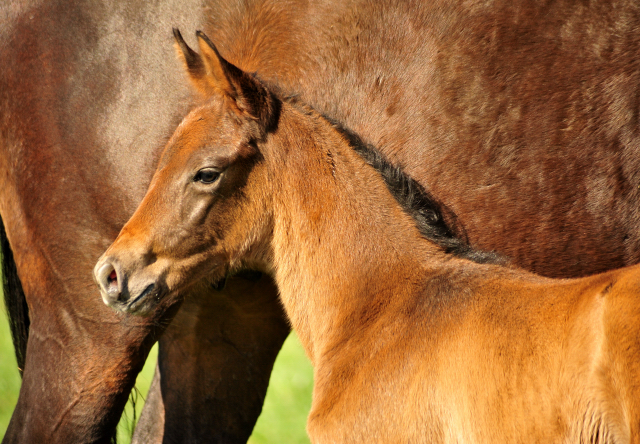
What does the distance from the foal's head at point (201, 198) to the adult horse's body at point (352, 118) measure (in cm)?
35

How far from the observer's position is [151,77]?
330 centimetres

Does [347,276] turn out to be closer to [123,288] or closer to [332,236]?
[332,236]

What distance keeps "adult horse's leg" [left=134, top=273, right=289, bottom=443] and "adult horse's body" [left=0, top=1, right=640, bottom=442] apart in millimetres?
560

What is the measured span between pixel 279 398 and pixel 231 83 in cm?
422

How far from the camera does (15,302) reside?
4.05 m

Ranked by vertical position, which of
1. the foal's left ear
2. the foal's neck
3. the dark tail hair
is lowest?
the dark tail hair

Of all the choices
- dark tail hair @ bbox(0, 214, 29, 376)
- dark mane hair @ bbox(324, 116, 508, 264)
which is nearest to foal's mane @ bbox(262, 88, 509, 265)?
dark mane hair @ bbox(324, 116, 508, 264)

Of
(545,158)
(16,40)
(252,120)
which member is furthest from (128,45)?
(545,158)

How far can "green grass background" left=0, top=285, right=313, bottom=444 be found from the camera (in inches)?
235

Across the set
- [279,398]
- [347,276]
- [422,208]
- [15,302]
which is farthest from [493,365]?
[279,398]

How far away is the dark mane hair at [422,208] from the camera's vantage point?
117 inches

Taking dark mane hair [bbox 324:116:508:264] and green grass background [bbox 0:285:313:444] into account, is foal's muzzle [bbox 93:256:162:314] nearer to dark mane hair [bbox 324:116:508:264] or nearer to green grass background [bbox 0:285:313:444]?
dark mane hair [bbox 324:116:508:264]

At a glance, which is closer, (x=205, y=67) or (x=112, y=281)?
(x=112, y=281)

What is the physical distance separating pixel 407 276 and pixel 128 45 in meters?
1.65
